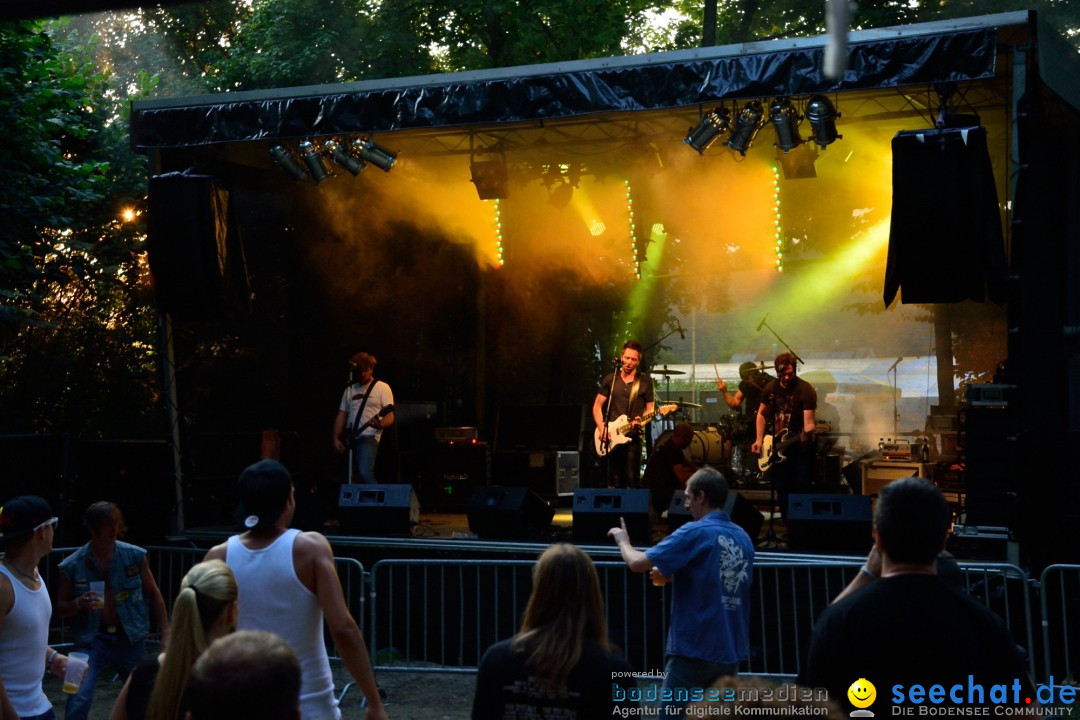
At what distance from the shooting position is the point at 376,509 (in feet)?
30.9

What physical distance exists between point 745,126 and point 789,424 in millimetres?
3080

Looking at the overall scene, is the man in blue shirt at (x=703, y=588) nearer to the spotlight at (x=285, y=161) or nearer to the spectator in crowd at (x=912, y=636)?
the spectator in crowd at (x=912, y=636)

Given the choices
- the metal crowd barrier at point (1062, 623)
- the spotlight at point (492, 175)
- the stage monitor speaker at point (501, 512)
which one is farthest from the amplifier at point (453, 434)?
the metal crowd barrier at point (1062, 623)

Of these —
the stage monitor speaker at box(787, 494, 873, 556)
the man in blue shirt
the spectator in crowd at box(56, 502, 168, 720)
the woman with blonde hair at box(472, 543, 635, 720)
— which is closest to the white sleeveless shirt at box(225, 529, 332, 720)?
the woman with blonde hair at box(472, 543, 635, 720)

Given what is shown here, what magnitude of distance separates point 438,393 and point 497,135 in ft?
13.0

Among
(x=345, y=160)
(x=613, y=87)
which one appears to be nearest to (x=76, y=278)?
(x=345, y=160)

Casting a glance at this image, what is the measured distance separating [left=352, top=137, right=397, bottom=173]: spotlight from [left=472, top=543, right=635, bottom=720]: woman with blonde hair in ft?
24.1

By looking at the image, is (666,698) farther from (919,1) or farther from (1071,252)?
(919,1)

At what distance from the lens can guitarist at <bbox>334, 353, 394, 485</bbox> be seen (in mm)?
11250

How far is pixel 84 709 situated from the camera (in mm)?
5387

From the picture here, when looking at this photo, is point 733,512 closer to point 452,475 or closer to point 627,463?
point 627,463

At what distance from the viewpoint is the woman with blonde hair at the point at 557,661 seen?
2.84 meters

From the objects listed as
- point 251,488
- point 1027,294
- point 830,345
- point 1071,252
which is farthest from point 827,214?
point 251,488

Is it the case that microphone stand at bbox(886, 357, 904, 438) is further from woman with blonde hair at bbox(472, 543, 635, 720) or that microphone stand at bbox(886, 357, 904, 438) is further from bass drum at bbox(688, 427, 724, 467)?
woman with blonde hair at bbox(472, 543, 635, 720)
